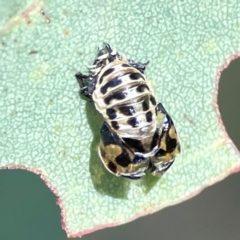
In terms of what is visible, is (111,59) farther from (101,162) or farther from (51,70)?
(101,162)

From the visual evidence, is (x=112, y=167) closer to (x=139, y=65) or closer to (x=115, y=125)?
(x=115, y=125)

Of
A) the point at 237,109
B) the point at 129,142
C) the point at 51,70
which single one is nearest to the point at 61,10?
the point at 51,70

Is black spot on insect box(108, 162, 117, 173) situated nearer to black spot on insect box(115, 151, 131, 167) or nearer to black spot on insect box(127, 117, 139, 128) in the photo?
black spot on insect box(115, 151, 131, 167)

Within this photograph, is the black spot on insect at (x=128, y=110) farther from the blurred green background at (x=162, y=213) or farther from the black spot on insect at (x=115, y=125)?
the blurred green background at (x=162, y=213)

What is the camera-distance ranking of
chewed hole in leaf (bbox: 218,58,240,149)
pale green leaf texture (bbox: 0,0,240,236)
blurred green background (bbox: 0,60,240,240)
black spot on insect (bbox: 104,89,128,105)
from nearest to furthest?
black spot on insect (bbox: 104,89,128,105) < pale green leaf texture (bbox: 0,0,240,236) < blurred green background (bbox: 0,60,240,240) < chewed hole in leaf (bbox: 218,58,240,149)

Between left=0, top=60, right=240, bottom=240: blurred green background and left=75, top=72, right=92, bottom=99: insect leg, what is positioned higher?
left=75, top=72, right=92, bottom=99: insect leg

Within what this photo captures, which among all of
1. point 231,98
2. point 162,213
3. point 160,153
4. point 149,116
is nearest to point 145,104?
point 149,116

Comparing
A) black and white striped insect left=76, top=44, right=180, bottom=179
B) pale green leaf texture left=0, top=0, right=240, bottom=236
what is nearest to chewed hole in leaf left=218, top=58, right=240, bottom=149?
pale green leaf texture left=0, top=0, right=240, bottom=236
